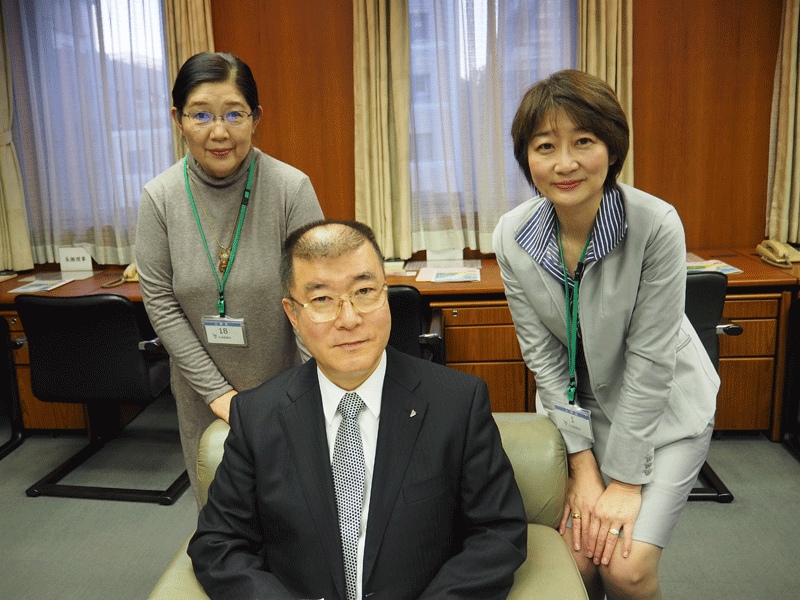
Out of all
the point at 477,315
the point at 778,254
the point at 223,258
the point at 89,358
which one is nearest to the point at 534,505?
the point at 223,258

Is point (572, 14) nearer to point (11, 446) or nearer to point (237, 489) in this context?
point (237, 489)

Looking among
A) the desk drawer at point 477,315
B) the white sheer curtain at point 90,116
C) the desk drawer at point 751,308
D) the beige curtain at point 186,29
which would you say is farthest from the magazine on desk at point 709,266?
the white sheer curtain at point 90,116

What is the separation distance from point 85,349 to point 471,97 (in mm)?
2439

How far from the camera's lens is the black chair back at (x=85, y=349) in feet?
10.3

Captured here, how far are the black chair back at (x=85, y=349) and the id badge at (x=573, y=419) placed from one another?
2084 mm

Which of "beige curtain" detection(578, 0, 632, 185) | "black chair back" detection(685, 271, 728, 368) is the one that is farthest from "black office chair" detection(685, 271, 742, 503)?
"beige curtain" detection(578, 0, 632, 185)

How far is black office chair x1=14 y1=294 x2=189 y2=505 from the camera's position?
3146 mm

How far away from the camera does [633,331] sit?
5.41ft

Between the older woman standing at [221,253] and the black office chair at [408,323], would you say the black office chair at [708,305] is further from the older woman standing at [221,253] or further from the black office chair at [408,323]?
the older woman standing at [221,253]

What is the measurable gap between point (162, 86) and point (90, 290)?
50.5 inches

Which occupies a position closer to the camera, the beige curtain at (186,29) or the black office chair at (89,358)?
the black office chair at (89,358)

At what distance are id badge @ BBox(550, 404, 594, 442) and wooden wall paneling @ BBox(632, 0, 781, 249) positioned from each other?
8.74 feet

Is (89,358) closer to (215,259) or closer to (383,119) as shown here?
(215,259)

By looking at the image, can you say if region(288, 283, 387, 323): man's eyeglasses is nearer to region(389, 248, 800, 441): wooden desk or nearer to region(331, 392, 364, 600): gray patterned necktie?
region(331, 392, 364, 600): gray patterned necktie
